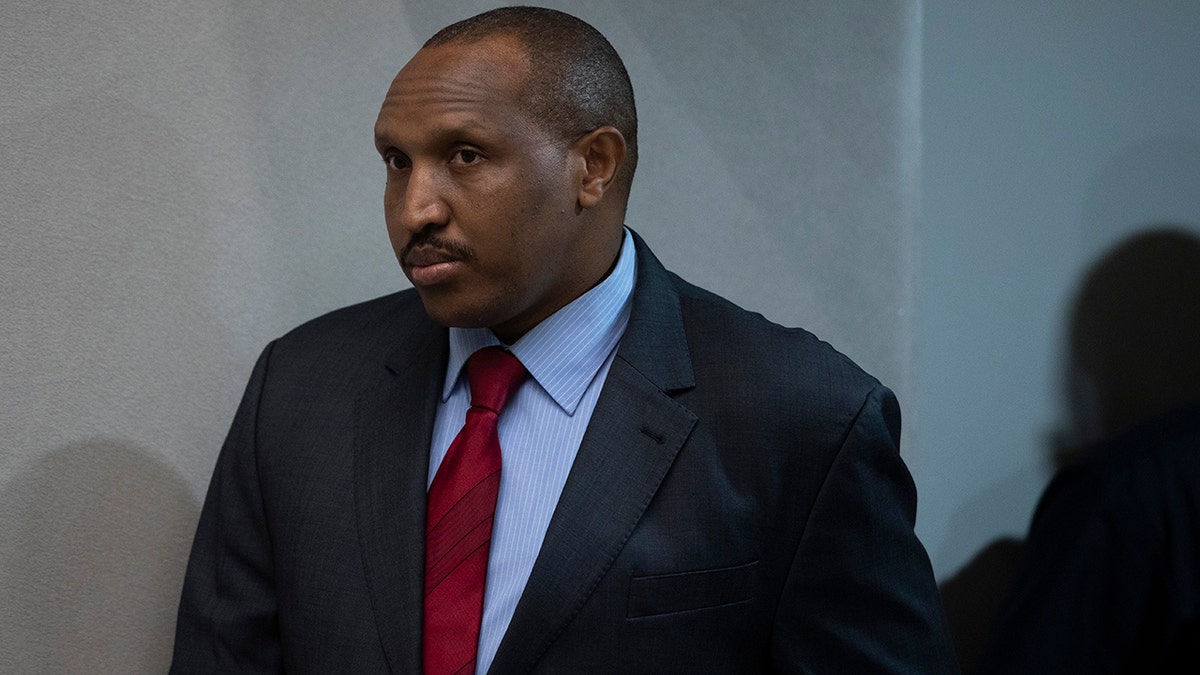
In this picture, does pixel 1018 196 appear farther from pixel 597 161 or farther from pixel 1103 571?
pixel 597 161

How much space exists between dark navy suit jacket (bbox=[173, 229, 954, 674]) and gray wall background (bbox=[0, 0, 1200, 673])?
158mm

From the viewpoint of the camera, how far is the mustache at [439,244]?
1149 mm

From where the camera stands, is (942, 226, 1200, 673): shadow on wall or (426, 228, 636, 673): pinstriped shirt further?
(942, 226, 1200, 673): shadow on wall

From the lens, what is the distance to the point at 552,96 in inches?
46.2

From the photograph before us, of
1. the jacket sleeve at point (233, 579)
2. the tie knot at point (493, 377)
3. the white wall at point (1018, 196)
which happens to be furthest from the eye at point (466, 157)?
the white wall at point (1018, 196)

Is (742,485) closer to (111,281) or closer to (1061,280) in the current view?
(111,281)

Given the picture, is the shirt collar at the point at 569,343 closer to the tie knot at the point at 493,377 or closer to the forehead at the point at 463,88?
the tie knot at the point at 493,377

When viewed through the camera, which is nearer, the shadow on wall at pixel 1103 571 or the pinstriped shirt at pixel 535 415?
the pinstriped shirt at pixel 535 415

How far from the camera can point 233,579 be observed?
130 centimetres

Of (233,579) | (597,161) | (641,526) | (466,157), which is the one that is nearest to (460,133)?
(466,157)

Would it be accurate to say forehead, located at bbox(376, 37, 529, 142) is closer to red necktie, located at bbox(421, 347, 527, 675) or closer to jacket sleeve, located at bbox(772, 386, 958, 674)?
red necktie, located at bbox(421, 347, 527, 675)

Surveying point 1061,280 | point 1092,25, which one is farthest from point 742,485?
point 1092,25

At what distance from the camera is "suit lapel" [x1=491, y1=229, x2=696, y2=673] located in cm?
116

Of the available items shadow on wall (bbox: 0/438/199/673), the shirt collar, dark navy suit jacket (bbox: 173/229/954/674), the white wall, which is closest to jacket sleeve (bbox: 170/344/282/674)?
dark navy suit jacket (bbox: 173/229/954/674)
